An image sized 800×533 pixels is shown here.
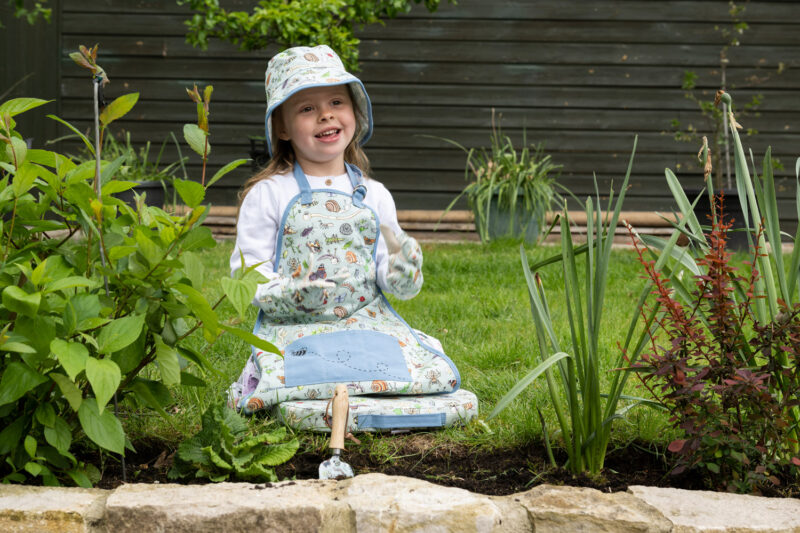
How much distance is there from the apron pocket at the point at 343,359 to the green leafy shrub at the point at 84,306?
1.59ft

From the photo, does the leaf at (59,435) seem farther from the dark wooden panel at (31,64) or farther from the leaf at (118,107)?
the dark wooden panel at (31,64)

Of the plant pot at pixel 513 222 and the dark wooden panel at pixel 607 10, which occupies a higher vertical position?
the dark wooden panel at pixel 607 10

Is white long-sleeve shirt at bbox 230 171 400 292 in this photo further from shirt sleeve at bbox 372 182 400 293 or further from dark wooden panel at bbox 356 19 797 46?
dark wooden panel at bbox 356 19 797 46

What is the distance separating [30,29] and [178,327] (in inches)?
234

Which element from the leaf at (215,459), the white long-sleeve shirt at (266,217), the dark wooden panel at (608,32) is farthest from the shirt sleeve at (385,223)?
the dark wooden panel at (608,32)

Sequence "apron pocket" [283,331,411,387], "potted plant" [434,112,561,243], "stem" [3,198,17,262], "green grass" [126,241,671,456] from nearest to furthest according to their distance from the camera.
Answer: "stem" [3,198,17,262] < "green grass" [126,241,671,456] < "apron pocket" [283,331,411,387] < "potted plant" [434,112,561,243]

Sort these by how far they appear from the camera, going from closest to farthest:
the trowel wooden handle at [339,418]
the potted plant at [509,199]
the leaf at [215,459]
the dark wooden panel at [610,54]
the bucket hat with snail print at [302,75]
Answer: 1. the leaf at [215,459]
2. the trowel wooden handle at [339,418]
3. the bucket hat with snail print at [302,75]
4. the potted plant at [509,199]
5. the dark wooden panel at [610,54]

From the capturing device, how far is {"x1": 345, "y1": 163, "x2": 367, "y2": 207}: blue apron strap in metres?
2.38

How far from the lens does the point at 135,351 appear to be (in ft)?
5.10

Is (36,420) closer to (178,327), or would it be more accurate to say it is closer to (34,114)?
(178,327)

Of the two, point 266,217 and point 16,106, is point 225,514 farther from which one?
point 266,217

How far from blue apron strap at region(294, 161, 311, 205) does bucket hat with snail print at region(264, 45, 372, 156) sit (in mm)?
115

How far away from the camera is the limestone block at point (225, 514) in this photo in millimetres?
1425

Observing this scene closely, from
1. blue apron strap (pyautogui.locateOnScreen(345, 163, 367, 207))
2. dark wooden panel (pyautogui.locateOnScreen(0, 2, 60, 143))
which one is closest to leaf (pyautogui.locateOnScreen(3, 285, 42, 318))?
blue apron strap (pyautogui.locateOnScreen(345, 163, 367, 207))
